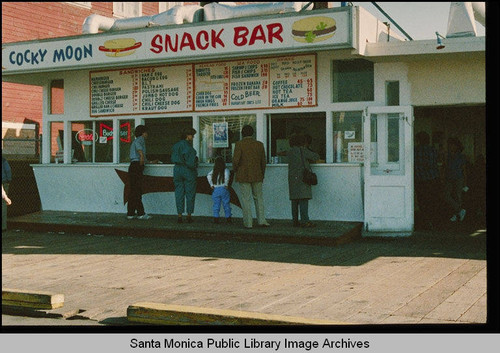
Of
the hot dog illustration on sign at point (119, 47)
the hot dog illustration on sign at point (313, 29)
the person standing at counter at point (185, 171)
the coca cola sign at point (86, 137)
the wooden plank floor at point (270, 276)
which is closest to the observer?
the wooden plank floor at point (270, 276)

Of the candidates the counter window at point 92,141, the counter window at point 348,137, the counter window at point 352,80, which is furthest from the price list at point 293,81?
the counter window at point 92,141

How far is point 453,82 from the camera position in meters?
11.8

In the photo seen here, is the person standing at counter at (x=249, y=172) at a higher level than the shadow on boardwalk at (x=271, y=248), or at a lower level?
higher

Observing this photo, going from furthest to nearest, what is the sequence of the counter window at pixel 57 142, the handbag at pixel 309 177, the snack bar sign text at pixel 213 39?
the counter window at pixel 57 142 → the snack bar sign text at pixel 213 39 → the handbag at pixel 309 177

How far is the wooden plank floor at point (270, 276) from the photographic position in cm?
667

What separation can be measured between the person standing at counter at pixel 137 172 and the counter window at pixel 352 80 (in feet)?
12.4

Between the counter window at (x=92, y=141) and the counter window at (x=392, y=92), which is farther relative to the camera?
the counter window at (x=92, y=141)

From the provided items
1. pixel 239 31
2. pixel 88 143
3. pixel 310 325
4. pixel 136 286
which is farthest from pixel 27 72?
pixel 310 325

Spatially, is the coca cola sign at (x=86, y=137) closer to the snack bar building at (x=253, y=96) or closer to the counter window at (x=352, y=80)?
the snack bar building at (x=253, y=96)

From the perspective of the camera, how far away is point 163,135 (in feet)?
46.5

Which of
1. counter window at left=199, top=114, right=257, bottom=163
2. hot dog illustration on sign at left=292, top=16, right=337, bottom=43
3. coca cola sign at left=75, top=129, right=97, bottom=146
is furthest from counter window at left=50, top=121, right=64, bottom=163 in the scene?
hot dog illustration on sign at left=292, top=16, right=337, bottom=43

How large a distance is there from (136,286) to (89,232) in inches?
204

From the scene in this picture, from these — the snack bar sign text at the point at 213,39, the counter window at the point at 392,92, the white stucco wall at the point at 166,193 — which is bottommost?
the white stucco wall at the point at 166,193

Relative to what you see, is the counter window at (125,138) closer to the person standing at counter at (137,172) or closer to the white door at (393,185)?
the person standing at counter at (137,172)
